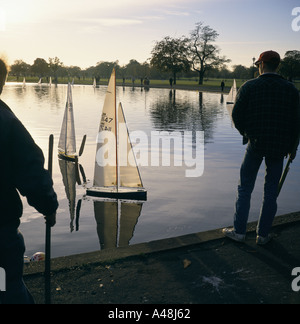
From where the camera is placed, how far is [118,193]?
10.1 metres

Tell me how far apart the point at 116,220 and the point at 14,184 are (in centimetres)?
666

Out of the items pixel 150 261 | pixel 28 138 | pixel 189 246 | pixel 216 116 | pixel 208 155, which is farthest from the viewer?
pixel 216 116

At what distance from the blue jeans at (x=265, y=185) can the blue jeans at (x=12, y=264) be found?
10.5 feet

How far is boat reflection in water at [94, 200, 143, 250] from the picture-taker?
7629 millimetres

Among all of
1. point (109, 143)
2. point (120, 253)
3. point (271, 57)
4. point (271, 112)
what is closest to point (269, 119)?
point (271, 112)

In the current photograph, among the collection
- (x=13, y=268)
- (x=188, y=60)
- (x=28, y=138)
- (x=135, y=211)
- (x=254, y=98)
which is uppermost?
(x=188, y=60)

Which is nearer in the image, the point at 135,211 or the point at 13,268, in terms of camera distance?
the point at 13,268

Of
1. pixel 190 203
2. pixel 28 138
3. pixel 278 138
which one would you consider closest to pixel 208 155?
pixel 190 203

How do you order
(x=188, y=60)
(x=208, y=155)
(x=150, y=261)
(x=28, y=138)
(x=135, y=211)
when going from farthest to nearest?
(x=188, y=60)
(x=208, y=155)
(x=135, y=211)
(x=150, y=261)
(x=28, y=138)

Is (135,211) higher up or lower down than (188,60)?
lower down

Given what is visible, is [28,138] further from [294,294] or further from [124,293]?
[294,294]

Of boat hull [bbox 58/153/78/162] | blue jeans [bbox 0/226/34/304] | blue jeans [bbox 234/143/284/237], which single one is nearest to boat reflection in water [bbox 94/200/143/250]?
blue jeans [bbox 234/143/284/237]

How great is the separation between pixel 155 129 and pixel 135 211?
43.1ft

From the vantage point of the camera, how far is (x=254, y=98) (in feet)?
15.1
